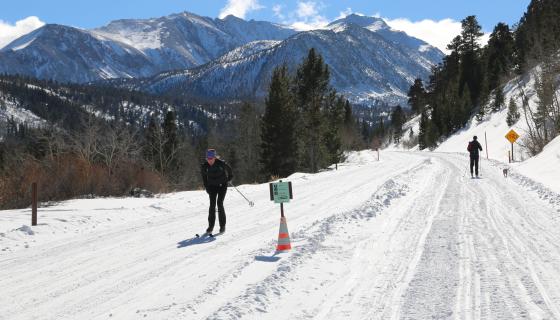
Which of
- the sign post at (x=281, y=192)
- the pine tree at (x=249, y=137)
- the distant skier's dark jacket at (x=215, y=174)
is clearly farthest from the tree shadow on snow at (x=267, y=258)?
the pine tree at (x=249, y=137)

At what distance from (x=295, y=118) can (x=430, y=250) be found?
3069 centimetres

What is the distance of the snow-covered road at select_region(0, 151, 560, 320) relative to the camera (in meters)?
5.60

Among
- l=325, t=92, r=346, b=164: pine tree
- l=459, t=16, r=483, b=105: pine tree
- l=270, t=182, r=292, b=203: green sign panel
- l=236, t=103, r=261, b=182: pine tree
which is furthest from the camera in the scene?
l=459, t=16, r=483, b=105: pine tree

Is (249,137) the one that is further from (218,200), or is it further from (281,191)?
(281,191)

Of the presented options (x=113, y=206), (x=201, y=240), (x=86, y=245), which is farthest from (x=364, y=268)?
(x=113, y=206)

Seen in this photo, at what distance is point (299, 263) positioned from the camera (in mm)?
7418

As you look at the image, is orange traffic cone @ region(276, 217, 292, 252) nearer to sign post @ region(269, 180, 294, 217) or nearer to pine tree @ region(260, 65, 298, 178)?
sign post @ region(269, 180, 294, 217)

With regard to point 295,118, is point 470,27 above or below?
above

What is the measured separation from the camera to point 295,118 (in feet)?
126

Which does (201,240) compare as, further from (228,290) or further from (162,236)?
(228,290)

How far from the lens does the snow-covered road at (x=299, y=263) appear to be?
5.60 metres

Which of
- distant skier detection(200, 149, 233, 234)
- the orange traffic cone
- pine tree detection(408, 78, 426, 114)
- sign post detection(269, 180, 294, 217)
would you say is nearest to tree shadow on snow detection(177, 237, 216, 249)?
distant skier detection(200, 149, 233, 234)

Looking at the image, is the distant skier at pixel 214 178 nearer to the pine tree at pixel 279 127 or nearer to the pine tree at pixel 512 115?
the pine tree at pixel 279 127

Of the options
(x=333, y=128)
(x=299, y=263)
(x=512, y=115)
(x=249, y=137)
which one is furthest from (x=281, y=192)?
(x=512, y=115)
